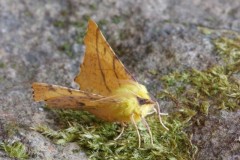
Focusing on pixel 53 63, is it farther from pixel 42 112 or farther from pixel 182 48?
pixel 182 48

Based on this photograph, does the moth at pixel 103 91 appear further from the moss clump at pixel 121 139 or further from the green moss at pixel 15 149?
the green moss at pixel 15 149

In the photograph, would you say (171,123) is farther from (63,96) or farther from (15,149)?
(15,149)

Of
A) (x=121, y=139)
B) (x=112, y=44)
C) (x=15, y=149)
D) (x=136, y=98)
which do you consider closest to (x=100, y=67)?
(x=136, y=98)

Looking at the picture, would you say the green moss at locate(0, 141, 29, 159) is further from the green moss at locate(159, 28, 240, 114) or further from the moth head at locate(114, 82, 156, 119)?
the green moss at locate(159, 28, 240, 114)

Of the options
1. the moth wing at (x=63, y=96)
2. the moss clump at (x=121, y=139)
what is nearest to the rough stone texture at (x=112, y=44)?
the moss clump at (x=121, y=139)

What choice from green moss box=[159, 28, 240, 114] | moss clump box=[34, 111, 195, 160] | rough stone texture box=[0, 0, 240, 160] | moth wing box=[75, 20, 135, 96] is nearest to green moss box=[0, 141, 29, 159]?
rough stone texture box=[0, 0, 240, 160]
